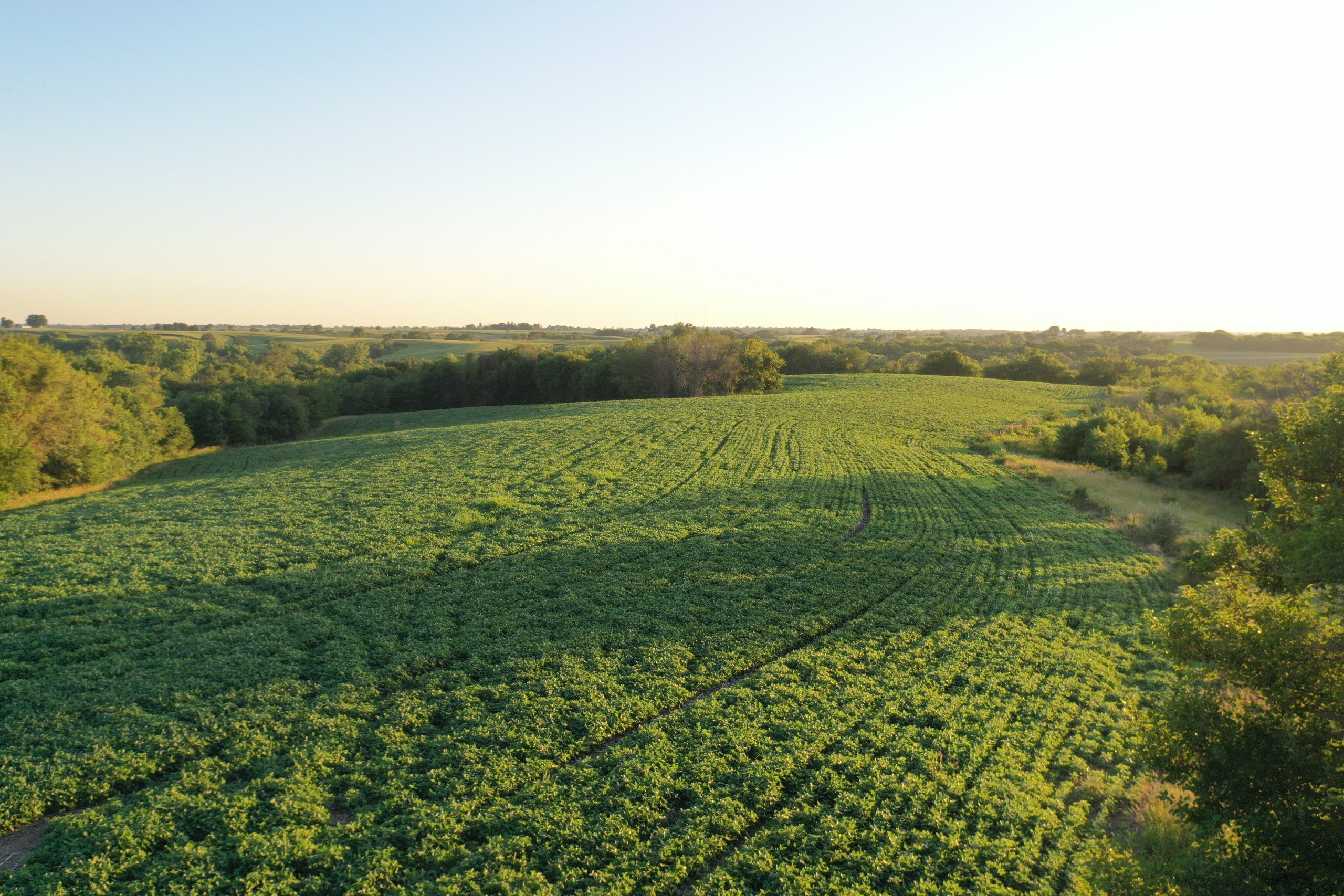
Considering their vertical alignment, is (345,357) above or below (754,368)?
above

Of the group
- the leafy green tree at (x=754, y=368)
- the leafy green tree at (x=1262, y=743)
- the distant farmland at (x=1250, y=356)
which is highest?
the distant farmland at (x=1250, y=356)

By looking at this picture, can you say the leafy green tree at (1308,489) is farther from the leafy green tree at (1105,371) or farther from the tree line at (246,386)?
the leafy green tree at (1105,371)

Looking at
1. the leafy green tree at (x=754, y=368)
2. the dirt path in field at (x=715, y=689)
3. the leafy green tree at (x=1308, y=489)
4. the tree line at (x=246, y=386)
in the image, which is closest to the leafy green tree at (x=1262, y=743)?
the leafy green tree at (x=1308, y=489)

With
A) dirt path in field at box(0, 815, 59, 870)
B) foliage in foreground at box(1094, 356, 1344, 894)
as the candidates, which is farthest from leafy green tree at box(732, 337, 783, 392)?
dirt path in field at box(0, 815, 59, 870)

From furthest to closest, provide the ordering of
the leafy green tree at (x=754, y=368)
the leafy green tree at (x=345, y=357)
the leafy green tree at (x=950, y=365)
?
the leafy green tree at (x=345, y=357), the leafy green tree at (x=950, y=365), the leafy green tree at (x=754, y=368)

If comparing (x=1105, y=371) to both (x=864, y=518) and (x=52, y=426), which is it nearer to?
(x=864, y=518)

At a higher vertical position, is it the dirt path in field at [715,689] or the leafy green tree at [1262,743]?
the leafy green tree at [1262,743]

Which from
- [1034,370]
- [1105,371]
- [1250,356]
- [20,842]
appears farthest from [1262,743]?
[1250,356]

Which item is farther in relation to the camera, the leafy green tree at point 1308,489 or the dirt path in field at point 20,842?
the dirt path in field at point 20,842

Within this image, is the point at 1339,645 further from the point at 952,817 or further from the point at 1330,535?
the point at 952,817

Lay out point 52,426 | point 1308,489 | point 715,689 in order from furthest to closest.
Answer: point 52,426 → point 715,689 → point 1308,489
